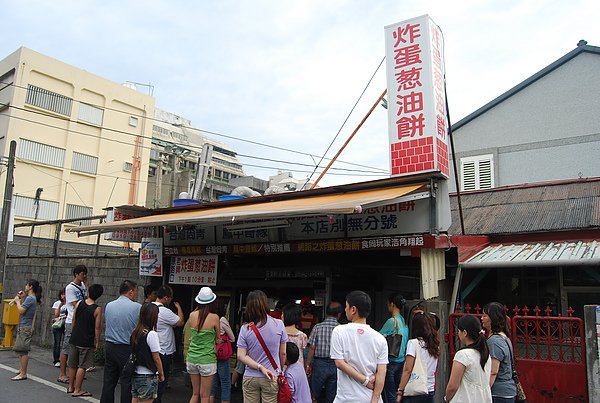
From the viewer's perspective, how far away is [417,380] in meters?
4.79

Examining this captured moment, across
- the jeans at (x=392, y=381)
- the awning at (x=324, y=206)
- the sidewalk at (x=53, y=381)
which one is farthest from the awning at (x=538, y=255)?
the sidewalk at (x=53, y=381)

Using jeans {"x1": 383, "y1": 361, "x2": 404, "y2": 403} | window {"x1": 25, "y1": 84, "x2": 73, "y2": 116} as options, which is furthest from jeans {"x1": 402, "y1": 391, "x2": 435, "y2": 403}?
window {"x1": 25, "y1": 84, "x2": 73, "y2": 116}

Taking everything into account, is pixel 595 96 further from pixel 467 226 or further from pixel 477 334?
pixel 477 334

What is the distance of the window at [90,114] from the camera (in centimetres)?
3281

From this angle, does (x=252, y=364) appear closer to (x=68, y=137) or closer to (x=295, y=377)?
(x=295, y=377)

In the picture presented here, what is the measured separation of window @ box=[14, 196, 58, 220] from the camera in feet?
96.8

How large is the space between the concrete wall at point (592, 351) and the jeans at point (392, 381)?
7.18 feet

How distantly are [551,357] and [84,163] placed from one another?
Result: 33127 millimetres

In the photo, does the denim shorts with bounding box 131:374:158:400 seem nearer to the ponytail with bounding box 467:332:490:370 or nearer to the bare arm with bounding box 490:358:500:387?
the ponytail with bounding box 467:332:490:370

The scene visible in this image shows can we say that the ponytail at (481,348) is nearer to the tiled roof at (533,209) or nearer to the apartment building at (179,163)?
the tiled roof at (533,209)

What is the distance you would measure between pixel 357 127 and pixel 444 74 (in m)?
1.76

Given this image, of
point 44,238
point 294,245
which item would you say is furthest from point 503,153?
point 44,238

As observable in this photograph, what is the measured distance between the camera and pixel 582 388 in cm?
580

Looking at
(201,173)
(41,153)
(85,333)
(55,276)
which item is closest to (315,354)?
(85,333)
